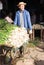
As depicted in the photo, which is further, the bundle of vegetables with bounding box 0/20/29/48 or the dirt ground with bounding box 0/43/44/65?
the dirt ground with bounding box 0/43/44/65

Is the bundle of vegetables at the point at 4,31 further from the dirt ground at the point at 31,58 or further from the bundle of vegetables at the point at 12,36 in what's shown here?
the dirt ground at the point at 31,58

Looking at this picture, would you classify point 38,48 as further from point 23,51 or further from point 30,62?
point 30,62

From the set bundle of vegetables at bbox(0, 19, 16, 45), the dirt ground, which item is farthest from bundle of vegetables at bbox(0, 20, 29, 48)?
the dirt ground

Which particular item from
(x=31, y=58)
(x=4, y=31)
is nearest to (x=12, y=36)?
(x=4, y=31)

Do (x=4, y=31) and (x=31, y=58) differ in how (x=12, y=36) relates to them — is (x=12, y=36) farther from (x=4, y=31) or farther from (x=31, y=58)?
(x=31, y=58)

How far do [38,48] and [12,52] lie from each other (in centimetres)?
262

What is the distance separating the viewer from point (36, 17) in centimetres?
1460

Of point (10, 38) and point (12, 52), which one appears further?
point (12, 52)

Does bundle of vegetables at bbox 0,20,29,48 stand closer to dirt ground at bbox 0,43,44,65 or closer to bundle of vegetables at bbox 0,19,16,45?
bundle of vegetables at bbox 0,19,16,45

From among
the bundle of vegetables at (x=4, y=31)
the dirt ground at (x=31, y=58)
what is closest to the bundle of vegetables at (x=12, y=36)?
the bundle of vegetables at (x=4, y=31)

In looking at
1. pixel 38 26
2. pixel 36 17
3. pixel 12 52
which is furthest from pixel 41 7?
pixel 12 52

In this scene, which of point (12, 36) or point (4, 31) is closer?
point (12, 36)

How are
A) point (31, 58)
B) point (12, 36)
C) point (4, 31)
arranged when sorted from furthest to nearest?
point (31, 58), point (4, 31), point (12, 36)

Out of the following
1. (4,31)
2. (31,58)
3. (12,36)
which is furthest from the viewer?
(31,58)
